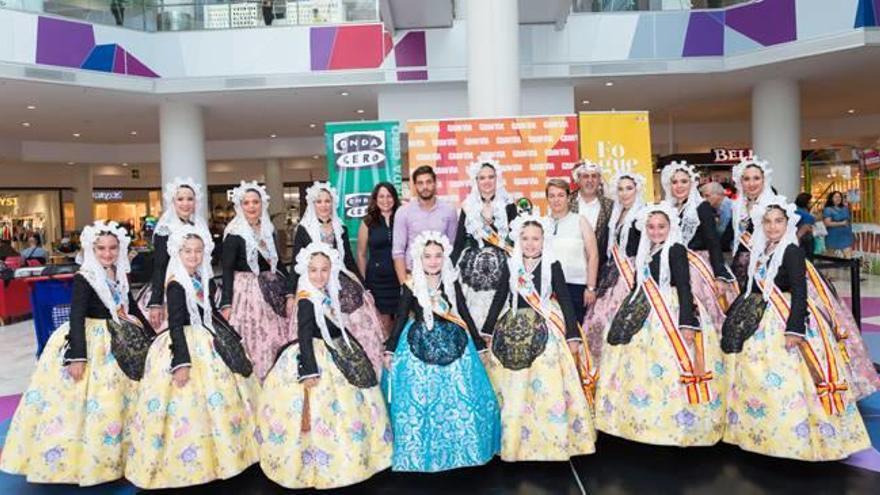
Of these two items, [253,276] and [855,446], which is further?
[253,276]

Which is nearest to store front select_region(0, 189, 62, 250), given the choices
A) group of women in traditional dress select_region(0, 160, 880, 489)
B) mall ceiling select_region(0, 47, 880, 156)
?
mall ceiling select_region(0, 47, 880, 156)

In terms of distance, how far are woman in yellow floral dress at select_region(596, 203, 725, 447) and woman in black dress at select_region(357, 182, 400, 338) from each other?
1580 mm

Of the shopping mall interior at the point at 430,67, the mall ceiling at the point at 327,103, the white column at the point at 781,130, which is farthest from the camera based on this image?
the white column at the point at 781,130

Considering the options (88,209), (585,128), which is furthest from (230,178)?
(585,128)

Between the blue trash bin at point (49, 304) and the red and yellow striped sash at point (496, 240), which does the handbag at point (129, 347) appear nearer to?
the red and yellow striped sash at point (496, 240)

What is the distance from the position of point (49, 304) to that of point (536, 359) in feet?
17.9

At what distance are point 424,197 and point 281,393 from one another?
1819 mm

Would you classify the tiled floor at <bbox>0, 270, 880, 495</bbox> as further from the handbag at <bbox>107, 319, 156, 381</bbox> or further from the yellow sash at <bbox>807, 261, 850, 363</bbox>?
the yellow sash at <bbox>807, 261, 850, 363</bbox>

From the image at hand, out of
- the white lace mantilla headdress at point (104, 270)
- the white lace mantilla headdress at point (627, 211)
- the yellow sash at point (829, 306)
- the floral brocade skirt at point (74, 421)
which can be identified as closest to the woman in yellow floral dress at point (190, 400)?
the floral brocade skirt at point (74, 421)

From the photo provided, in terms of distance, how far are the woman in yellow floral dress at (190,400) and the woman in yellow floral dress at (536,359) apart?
1322mm

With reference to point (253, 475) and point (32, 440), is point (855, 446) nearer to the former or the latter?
point (253, 475)

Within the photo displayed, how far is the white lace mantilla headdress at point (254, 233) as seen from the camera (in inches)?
186

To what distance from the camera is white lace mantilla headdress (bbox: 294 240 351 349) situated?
Result: 350 centimetres

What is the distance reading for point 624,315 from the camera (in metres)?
3.87
